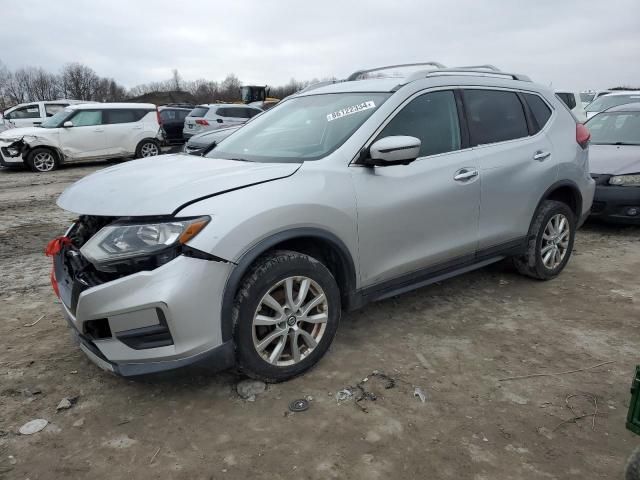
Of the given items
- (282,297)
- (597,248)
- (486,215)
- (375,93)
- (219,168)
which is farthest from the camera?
(597,248)

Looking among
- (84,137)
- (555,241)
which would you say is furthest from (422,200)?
(84,137)

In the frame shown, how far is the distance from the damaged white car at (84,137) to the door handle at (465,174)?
1187 centimetres

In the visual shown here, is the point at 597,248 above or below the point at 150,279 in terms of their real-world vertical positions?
below

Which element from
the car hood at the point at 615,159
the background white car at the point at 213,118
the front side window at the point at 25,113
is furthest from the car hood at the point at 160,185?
the front side window at the point at 25,113

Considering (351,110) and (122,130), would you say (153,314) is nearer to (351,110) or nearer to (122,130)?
(351,110)

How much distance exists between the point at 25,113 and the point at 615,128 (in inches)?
675

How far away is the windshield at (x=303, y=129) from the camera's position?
10.3 feet

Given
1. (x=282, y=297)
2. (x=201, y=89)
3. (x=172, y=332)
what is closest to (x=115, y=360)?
(x=172, y=332)

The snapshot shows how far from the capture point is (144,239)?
240 cm

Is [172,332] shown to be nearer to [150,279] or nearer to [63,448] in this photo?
[150,279]

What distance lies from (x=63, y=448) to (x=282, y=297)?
1.29 m

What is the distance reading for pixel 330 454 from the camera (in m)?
2.29

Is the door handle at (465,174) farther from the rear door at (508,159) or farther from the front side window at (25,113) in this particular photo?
the front side window at (25,113)

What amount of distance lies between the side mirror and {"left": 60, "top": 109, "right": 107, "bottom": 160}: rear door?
38.9ft
